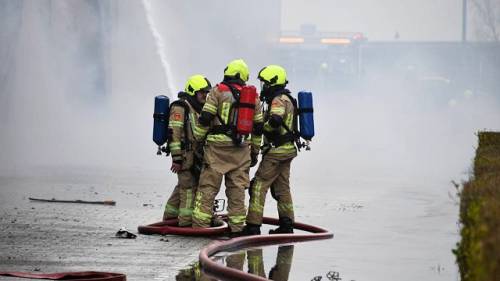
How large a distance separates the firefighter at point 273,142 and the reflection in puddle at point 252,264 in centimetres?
87

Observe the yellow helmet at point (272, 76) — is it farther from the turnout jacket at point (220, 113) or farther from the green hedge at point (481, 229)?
the green hedge at point (481, 229)

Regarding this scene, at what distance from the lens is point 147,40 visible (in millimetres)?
46406

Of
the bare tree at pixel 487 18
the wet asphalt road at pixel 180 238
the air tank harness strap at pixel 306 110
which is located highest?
the bare tree at pixel 487 18

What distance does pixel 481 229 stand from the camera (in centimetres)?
522

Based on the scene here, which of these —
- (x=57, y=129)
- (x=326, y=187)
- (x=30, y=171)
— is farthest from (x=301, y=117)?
(x=57, y=129)

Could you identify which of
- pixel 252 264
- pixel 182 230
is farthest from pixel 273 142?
pixel 252 264

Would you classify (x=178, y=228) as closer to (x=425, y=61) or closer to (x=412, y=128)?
(x=412, y=128)

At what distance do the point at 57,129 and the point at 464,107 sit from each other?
144 feet

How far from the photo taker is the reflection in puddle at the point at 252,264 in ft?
29.2

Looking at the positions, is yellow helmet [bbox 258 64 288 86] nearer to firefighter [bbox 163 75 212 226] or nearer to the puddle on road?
firefighter [bbox 163 75 212 226]

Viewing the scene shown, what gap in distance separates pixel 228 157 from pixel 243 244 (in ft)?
4.68

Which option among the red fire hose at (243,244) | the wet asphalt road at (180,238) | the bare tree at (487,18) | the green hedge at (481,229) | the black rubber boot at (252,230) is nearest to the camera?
the green hedge at (481,229)

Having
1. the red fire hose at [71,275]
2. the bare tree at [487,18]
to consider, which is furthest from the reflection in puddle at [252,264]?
the bare tree at [487,18]

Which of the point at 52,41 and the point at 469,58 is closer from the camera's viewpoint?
the point at 52,41
